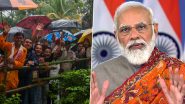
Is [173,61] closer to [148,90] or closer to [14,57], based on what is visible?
[148,90]

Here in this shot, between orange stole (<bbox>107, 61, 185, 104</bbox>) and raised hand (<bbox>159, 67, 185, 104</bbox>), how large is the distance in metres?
0.06

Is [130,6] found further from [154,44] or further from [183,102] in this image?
[183,102]

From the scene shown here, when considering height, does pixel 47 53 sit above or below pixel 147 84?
above

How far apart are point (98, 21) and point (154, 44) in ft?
1.11

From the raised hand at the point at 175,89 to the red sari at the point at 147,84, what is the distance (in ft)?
0.19

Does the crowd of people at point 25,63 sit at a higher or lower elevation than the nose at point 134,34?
lower

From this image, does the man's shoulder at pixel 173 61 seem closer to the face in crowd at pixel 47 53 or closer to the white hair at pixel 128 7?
the white hair at pixel 128 7

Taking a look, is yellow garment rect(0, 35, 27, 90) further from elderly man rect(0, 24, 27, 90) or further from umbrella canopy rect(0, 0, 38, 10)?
umbrella canopy rect(0, 0, 38, 10)

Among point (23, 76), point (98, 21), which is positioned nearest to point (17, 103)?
point (23, 76)

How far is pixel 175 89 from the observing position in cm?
197

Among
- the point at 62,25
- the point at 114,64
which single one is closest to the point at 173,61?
the point at 114,64

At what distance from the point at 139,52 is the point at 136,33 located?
104 millimetres

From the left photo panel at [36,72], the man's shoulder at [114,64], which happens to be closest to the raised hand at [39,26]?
the left photo panel at [36,72]

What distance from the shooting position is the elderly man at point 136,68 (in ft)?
6.86
